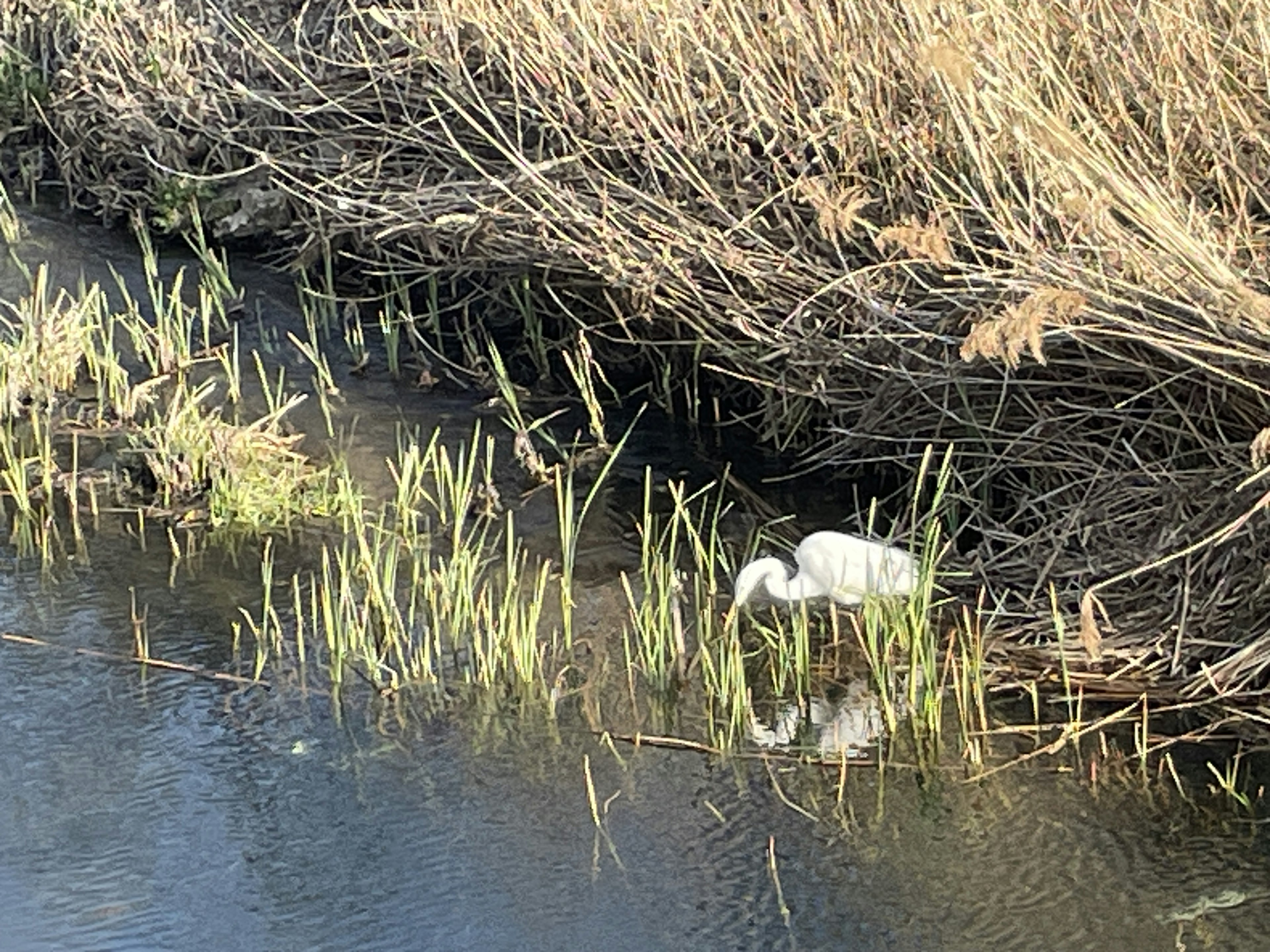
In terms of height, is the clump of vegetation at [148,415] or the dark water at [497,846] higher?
the clump of vegetation at [148,415]

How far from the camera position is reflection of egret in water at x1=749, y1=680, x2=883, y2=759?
4.14 m

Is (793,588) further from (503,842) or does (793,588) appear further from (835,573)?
(503,842)

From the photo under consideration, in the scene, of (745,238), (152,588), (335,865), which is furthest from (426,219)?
(335,865)

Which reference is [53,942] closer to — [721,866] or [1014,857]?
[721,866]

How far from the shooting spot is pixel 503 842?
373 cm

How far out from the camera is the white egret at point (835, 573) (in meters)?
4.52

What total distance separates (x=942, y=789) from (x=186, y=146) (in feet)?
15.0

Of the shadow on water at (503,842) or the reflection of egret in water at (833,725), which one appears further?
the reflection of egret in water at (833,725)

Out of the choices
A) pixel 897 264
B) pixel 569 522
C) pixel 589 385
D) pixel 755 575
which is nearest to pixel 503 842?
pixel 755 575

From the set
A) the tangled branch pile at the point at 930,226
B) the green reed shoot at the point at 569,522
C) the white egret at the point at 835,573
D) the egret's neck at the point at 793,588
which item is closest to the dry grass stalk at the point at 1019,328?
the tangled branch pile at the point at 930,226

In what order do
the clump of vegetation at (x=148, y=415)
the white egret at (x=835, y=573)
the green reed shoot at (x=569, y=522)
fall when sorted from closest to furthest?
the white egret at (x=835, y=573)
the green reed shoot at (x=569, y=522)
the clump of vegetation at (x=148, y=415)

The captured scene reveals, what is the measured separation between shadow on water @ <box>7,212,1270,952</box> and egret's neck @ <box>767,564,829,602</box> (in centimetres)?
64

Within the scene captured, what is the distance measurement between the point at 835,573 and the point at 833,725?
470 mm

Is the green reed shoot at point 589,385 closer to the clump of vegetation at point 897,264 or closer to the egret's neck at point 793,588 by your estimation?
the clump of vegetation at point 897,264
